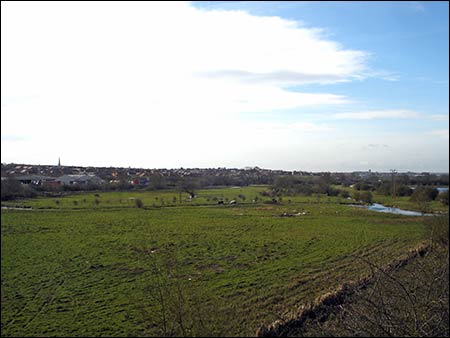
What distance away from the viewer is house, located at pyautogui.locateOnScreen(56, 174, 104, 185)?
28.1 feet

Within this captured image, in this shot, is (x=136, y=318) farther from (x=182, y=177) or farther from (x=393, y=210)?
(x=393, y=210)

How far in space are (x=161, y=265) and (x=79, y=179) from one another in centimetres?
315

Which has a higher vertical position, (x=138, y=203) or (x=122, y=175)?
(x=122, y=175)

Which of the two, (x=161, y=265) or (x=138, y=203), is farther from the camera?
(x=138, y=203)

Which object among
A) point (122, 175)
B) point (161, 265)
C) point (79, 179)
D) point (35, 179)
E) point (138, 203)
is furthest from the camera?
point (138, 203)

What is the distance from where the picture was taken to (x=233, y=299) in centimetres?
816

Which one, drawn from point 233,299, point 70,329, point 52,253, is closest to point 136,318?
point 70,329

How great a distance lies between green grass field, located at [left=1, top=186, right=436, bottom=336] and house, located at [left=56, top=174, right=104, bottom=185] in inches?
27.5

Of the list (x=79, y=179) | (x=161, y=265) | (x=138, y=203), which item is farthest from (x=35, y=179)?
(x=138, y=203)

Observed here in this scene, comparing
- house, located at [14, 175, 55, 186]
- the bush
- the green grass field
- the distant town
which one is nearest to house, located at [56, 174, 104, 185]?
the distant town

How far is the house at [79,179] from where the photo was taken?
8.56 metres

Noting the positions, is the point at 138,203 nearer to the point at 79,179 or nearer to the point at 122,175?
the point at 122,175

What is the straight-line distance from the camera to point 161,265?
24.3ft

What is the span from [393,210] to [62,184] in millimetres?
24149
